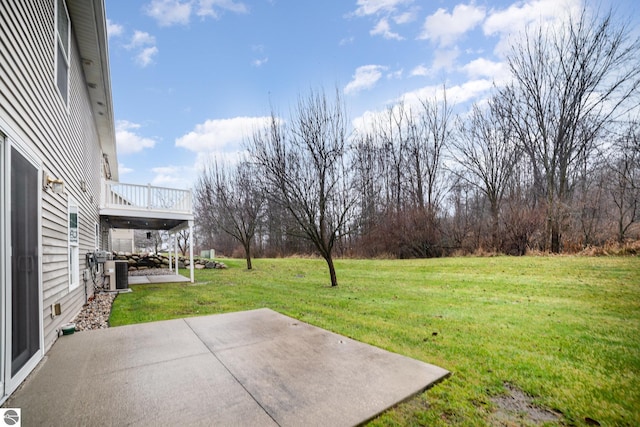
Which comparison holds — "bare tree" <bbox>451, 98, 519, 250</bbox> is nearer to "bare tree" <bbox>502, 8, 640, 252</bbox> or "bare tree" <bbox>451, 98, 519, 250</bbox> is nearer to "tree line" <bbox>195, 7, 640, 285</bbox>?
"tree line" <bbox>195, 7, 640, 285</bbox>

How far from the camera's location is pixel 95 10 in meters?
5.18

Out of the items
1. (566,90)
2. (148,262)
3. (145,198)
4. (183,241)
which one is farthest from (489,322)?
(183,241)

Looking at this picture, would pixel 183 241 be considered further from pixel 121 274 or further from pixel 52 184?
Answer: pixel 52 184

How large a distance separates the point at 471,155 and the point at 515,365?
1571 centimetres

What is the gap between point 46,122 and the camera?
370 centimetres

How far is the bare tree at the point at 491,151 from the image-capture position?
15758 millimetres

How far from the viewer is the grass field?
7.29ft

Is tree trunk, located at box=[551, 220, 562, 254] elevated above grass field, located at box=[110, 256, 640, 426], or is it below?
above

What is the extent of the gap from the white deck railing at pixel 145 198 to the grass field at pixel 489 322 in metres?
2.51

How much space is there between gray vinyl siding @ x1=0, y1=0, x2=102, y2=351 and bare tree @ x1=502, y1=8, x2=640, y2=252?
15.7 m

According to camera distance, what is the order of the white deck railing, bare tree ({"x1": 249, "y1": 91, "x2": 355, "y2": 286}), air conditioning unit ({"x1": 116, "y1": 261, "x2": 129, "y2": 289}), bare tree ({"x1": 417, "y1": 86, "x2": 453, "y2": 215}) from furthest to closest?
bare tree ({"x1": 417, "y1": 86, "x2": 453, "y2": 215})
the white deck railing
air conditioning unit ({"x1": 116, "y1": 261, "x2": 129, "y2": 289})
bare tree ({"x1": 249, "y1": 91, "x2": 355, "y2": 286})

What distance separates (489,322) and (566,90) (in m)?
13.8

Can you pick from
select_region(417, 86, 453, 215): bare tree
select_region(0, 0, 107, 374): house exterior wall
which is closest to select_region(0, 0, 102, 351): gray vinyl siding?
select_region(0, 0, 107, 374): house exterior wall

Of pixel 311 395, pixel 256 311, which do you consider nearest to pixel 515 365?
pixel 311 395
